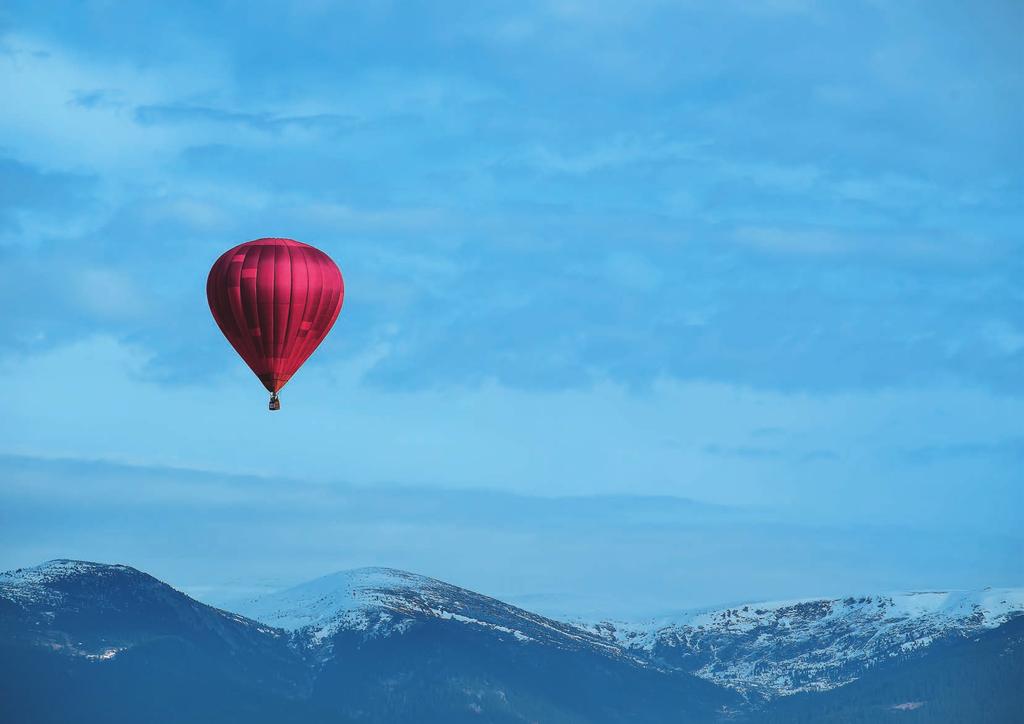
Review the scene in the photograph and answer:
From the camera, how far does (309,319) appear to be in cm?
14600

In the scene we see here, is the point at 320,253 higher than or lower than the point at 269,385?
higher

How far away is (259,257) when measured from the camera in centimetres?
14750

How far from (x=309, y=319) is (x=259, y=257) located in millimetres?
7192

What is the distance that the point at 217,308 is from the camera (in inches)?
5822

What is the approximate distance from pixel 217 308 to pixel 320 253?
34.3 ft

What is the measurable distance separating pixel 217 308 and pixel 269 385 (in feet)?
32.6

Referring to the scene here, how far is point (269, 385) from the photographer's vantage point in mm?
142625

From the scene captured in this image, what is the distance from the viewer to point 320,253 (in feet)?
496

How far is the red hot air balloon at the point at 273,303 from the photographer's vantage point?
472 feet

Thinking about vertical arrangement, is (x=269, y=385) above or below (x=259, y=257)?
below

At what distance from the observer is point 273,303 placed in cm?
14512

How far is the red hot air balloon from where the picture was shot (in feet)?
472

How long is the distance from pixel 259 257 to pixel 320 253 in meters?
6.16
